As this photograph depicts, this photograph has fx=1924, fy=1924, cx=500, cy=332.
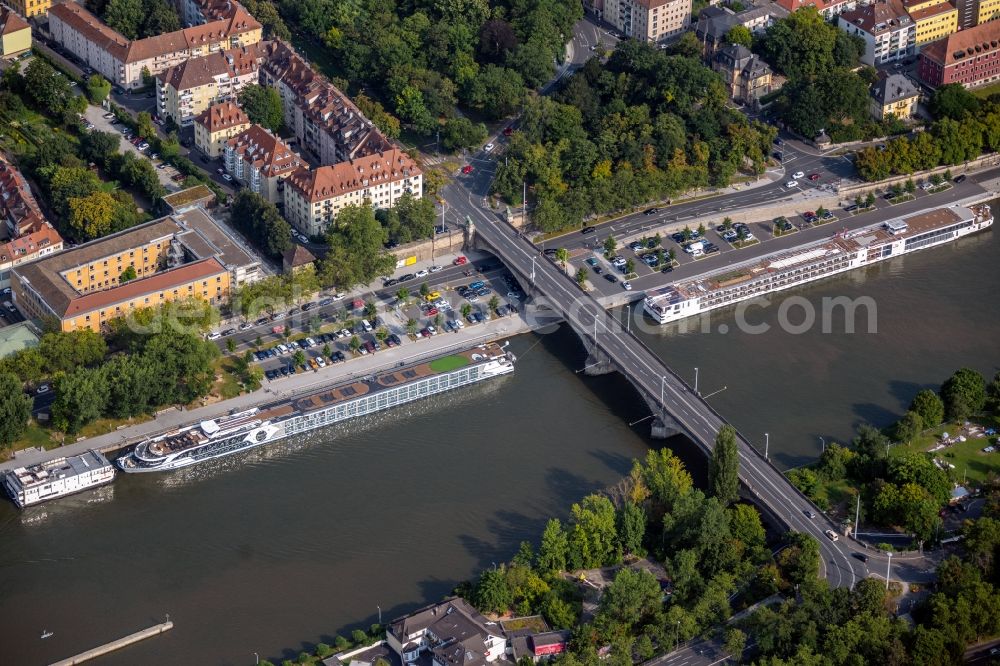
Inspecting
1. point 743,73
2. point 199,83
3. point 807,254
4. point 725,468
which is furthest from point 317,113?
point 725,468

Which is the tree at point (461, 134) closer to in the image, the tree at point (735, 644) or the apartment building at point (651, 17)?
the apartment building at point (651, 17)

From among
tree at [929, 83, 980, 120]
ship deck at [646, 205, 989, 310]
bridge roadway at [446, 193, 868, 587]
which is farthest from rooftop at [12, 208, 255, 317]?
tree at [929, 83, 980, 120]

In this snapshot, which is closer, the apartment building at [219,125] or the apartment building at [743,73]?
the apartment building at [219,125]

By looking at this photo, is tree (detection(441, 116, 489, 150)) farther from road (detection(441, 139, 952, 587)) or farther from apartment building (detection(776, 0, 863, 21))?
apartment building (detection(776, 0, 863, 21))

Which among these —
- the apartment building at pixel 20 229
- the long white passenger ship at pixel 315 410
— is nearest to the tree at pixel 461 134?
the long white passenger ship at pixel 315 410

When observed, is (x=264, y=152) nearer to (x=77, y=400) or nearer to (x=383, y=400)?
(x=383, y=400)

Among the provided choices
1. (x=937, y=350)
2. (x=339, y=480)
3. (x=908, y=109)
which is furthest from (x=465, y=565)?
(x=908, y=109)
